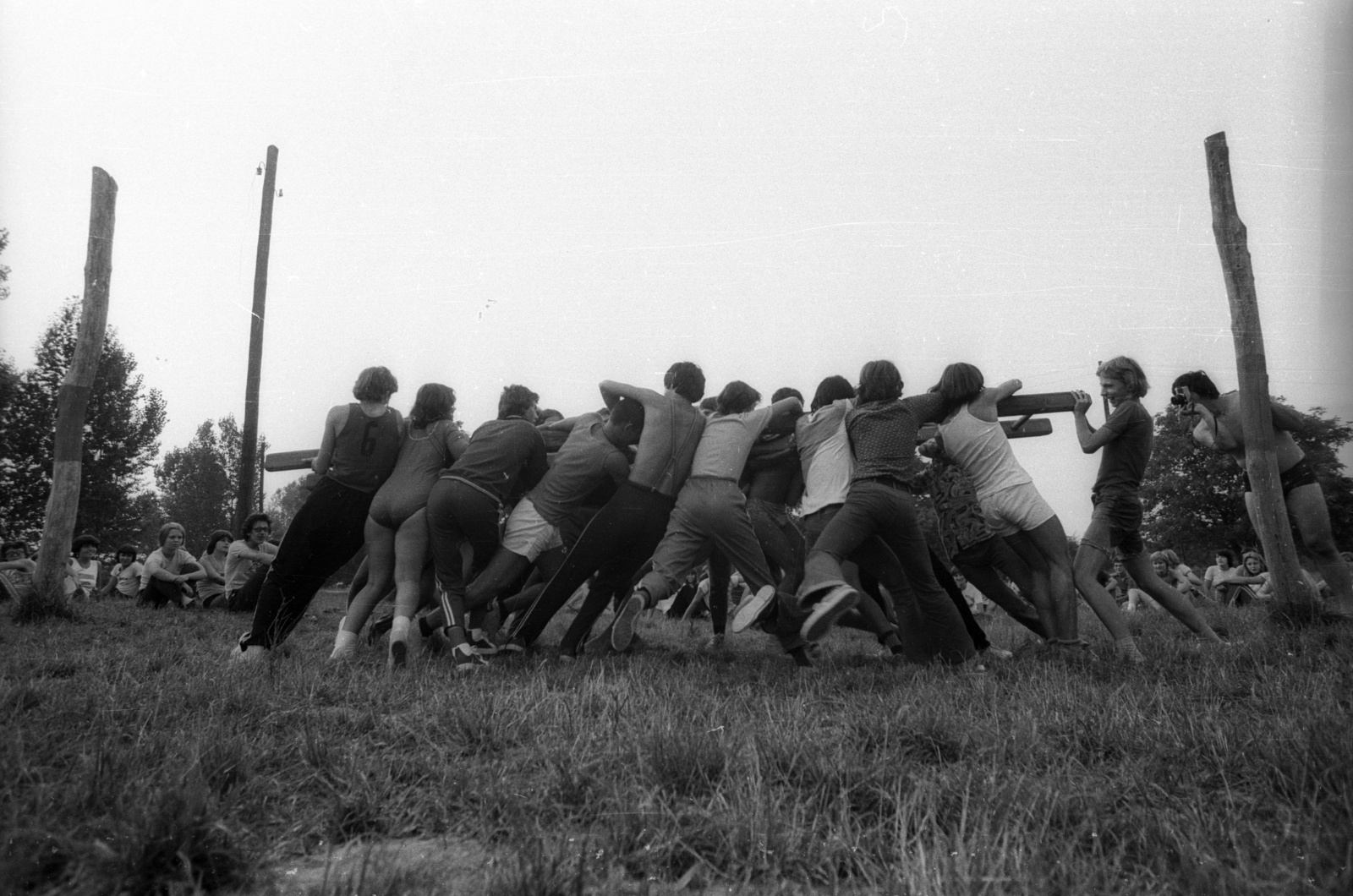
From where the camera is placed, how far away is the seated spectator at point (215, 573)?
11703 mm

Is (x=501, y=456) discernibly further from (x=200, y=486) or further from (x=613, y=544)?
(x=200, y=486)

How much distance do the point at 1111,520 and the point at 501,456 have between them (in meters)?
4.31

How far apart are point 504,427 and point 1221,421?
584 centimetres

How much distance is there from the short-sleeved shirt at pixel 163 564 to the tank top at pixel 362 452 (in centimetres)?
782

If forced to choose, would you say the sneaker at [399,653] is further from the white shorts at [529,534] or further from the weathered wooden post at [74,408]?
the weathered wooden post at [74,408]

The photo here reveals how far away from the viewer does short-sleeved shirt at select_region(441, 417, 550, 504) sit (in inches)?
237

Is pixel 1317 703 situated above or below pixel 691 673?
above

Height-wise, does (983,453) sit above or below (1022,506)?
above

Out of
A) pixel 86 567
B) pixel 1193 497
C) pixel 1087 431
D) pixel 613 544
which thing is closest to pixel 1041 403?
pixel 1087 431

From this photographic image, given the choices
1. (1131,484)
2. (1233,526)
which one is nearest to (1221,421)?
(1131,484)

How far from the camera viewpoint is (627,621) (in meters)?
5.28

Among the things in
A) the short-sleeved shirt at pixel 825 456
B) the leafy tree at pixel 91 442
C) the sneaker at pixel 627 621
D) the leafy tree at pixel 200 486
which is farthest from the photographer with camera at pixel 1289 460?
the leafy tree at pixel 200 486

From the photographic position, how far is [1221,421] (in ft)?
23.6

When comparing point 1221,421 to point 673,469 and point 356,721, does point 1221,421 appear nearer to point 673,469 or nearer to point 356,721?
point 673,469
